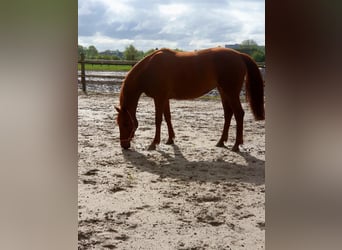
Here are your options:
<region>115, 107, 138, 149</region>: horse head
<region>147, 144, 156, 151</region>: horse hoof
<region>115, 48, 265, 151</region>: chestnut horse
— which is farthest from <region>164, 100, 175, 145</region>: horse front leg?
<region>115, 107, 138, 149</region>: horse head

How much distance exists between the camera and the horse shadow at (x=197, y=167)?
5.36 feet

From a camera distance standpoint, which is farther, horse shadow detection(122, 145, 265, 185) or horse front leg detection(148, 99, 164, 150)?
horse front leg detection(148, 99, 164, 150)

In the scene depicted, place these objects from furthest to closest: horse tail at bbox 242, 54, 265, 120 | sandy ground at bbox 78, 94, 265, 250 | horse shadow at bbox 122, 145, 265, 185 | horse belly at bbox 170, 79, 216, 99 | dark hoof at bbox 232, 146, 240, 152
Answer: horse belly at bbox 170, 79, 216, 99 < dark hoof at bbox 232, 146, 240, 152 < horse tail at bbox 242, 54, 265, 120 < horse shadow at bbox 122, 145, 265, 185 < sandy ground at bbox 78, 94, 265, 250

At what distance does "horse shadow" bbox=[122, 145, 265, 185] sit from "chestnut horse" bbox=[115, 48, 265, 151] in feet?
0.46

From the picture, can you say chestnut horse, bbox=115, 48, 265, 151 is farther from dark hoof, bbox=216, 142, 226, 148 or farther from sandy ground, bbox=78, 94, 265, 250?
A: sandy ground, bbox=78, 94, 265, 250

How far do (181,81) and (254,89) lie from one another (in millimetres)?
423

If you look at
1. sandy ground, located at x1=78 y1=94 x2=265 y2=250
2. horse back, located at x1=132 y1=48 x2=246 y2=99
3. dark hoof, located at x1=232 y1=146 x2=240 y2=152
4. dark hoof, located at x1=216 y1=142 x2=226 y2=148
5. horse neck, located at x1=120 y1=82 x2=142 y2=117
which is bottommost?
sandy ground, located at x1=78 y1=94 x2=265 y2=250

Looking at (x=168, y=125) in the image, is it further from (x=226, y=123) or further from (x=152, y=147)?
(x=226, y=123)

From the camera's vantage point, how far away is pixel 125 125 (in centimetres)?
207

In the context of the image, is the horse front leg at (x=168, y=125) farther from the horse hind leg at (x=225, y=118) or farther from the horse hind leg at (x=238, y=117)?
the horse hind leg at (x=238, y=117)

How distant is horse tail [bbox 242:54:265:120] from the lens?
193 centimetres
